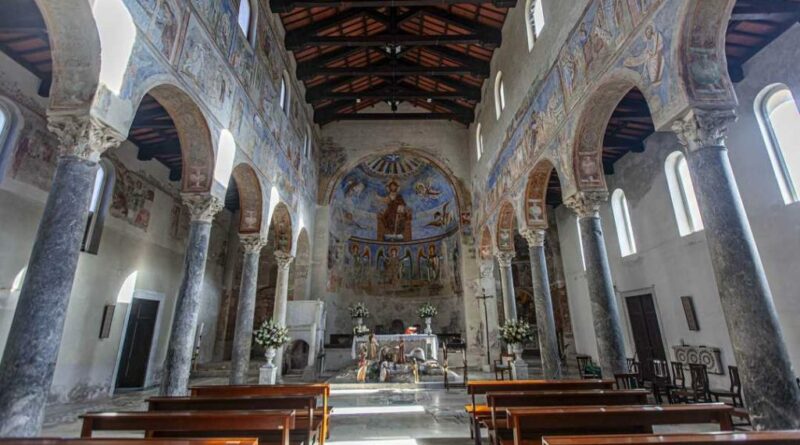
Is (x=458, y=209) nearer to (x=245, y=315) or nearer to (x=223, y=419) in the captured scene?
(x=245, y=315)

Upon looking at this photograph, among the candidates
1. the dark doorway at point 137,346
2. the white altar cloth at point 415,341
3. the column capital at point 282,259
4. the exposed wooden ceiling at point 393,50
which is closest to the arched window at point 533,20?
the exposed wooden ceiling at point 393,50

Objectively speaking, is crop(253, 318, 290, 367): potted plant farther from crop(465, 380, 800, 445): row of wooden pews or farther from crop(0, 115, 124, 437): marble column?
crop(465, 380, 800, 445): row of wooden pews

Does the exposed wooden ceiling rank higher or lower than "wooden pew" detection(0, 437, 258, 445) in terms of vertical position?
higher

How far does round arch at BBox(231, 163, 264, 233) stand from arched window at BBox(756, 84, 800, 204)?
1172 centimetres

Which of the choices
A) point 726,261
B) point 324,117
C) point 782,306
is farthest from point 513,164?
point 324,117

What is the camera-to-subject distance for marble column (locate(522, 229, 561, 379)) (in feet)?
30.4

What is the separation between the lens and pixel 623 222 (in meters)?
12.2

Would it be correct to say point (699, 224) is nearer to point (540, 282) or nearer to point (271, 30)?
point (540, 282)

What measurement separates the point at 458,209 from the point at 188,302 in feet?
43.2

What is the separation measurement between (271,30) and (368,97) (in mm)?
5543

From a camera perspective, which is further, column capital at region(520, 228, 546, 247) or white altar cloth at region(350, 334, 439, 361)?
white altar cloth at region(350, 334, 439, 361)

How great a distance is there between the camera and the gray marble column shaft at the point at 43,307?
12.3 feet

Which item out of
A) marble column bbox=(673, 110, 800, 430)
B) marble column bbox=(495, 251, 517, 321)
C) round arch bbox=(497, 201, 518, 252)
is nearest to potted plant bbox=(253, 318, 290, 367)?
marble column bbox=(495, 251, 517, 321)

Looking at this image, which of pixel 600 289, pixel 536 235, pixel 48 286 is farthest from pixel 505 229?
pixel 48 286
